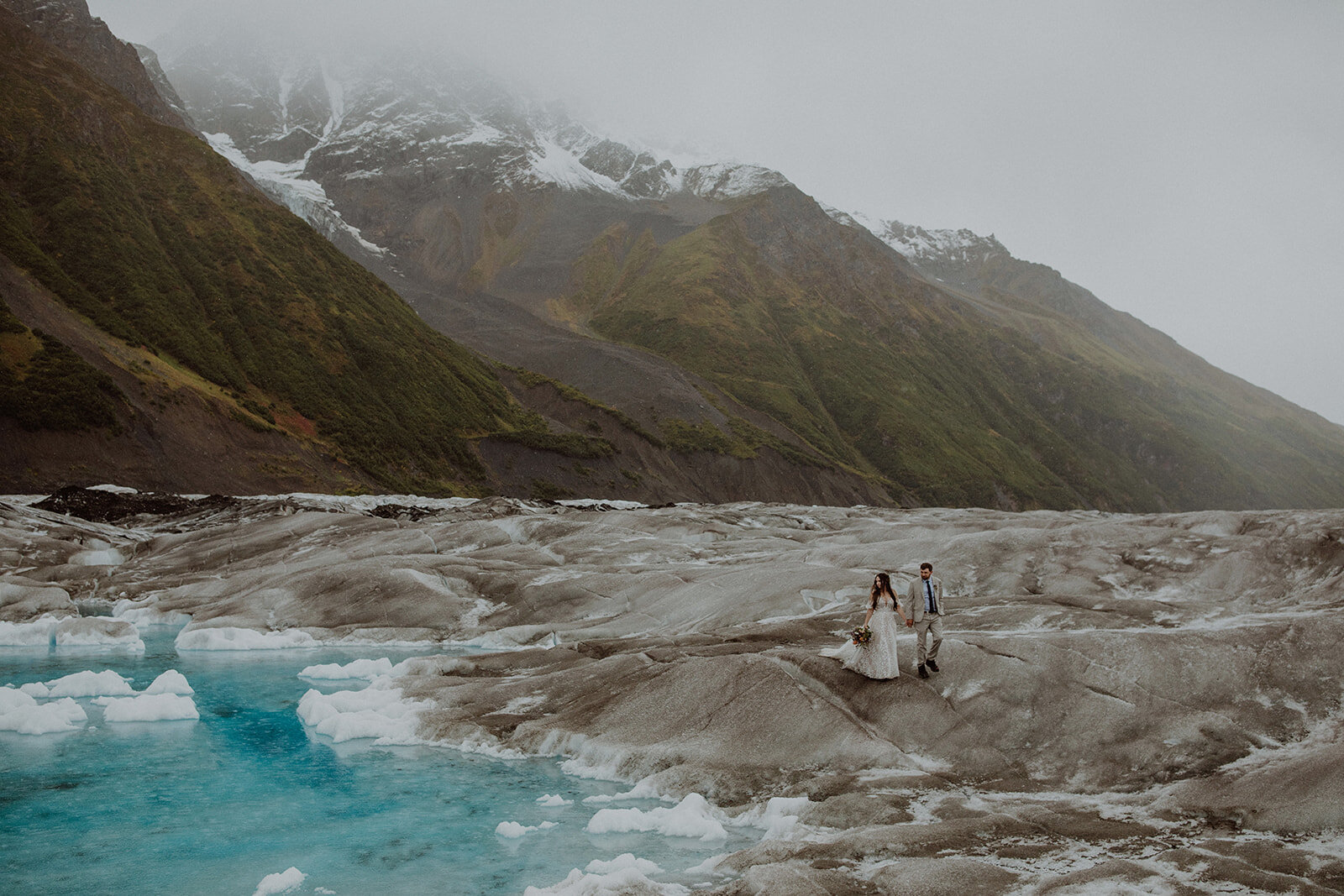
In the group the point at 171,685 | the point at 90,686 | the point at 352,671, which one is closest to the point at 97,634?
the point at 90,686

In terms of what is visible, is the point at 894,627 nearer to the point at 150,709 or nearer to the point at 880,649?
the point at 880,649

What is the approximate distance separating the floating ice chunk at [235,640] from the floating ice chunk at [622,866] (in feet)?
87.5

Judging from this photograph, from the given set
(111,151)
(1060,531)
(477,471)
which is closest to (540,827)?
(1060,531)

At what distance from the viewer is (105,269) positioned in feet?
367

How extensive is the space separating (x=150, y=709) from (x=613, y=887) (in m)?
18.7

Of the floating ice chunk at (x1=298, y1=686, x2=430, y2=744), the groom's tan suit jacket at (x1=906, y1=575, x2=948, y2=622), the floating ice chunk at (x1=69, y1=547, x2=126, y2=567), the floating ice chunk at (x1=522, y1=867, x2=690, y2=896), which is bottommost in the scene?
the floating ice chunk at (x1=69, y1=547, x2=126, y2=567)

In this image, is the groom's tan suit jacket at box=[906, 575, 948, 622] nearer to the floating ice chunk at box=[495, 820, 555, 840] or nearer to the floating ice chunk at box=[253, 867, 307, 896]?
the floating ice chunk at box=[495, 820, 555, 840]

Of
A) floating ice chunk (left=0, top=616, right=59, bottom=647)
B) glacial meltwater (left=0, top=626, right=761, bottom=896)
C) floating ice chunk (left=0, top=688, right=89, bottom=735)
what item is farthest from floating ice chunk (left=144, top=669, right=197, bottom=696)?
floating ice chunk (left=0, top=616, right=59, bottom=647)

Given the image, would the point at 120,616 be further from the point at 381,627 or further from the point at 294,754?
the point at 294,754

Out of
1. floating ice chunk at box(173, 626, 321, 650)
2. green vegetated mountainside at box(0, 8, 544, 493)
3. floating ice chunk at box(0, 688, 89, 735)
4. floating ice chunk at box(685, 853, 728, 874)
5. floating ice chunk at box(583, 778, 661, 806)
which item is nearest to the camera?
floating ice chunk at box(685, 853, 728, 874)

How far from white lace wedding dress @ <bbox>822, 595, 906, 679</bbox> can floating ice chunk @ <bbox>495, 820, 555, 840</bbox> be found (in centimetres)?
827

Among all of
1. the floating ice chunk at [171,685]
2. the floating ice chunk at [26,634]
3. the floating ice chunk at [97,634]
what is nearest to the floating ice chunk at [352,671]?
the floating ice chunk at [171,685]

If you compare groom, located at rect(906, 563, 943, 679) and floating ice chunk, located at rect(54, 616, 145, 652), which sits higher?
groom, located at rect(906, 563, 943, 679)

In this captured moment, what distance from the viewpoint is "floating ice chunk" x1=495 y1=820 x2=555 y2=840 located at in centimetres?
1856
